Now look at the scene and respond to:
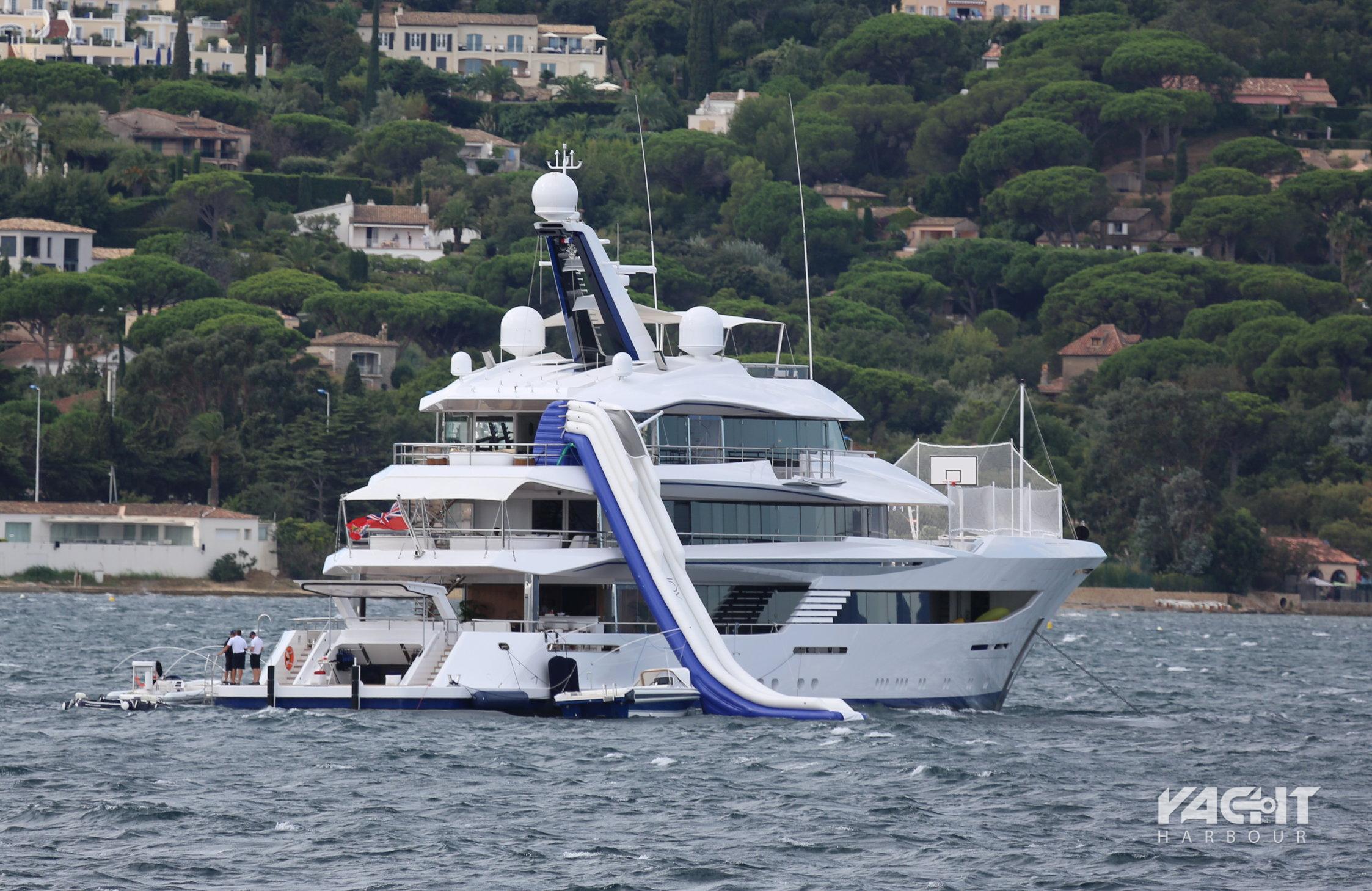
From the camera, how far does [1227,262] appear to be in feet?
548

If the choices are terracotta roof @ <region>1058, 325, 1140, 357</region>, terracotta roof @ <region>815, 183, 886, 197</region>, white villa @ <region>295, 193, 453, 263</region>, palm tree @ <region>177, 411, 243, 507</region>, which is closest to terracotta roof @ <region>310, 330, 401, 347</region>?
palm tree @ <region>177, 411, 243, 507</region>

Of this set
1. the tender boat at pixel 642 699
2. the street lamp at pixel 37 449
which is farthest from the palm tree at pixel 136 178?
the tender boat at pixel 642 699

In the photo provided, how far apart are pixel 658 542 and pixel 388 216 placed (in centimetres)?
13649

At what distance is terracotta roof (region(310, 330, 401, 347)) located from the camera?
134250 mm

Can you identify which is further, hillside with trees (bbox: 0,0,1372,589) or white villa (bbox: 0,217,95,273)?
white villa (bbox: 0,217,95,273)

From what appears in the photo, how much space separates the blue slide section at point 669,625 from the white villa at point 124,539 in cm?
6785

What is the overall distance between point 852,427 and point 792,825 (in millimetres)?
98614

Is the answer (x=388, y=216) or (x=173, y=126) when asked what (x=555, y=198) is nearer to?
(x=388, y=216)

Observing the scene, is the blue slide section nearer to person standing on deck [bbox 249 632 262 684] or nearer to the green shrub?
person standing on deck [bbox 249 632 262 684]

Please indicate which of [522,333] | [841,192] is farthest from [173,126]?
[522,333]

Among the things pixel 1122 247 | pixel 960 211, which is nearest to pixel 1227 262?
pixel 1122 247

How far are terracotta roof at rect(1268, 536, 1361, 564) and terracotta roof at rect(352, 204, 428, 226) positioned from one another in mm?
73610

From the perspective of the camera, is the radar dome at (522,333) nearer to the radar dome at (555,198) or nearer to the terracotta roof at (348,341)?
the radar dome at (555,198)

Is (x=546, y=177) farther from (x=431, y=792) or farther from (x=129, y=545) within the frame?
(x=129, y=545)
